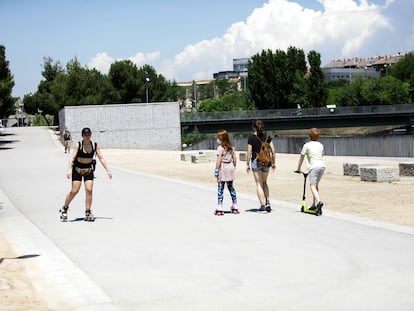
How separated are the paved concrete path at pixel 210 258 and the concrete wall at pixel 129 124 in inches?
1570

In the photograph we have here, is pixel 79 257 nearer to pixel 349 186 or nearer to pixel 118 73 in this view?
pixel 349 186

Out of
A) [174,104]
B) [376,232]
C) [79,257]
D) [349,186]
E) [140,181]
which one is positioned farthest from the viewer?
[174,104]

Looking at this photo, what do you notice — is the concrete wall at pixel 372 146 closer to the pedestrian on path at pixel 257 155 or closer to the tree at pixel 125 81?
the pedestrian on path at pixel 257 155

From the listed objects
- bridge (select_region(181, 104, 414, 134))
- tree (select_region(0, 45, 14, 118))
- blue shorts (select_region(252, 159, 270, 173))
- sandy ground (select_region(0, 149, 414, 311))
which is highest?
tree (select_region(0, 45, 14, 118))

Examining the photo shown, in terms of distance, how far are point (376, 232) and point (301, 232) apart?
42.2 inches

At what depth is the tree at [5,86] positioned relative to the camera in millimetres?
56812

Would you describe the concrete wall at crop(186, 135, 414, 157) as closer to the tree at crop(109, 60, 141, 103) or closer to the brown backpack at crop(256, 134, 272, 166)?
the brown backpack at crop(256, 134, 272, 166)

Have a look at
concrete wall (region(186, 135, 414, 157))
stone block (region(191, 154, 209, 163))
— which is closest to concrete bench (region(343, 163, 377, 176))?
stone block (region(191, 154, 209, 163))

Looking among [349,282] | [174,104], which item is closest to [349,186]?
[349,282]

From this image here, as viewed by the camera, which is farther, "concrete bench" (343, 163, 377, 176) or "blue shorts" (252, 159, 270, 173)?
"concrete bench" (343, 163, 377, 176)

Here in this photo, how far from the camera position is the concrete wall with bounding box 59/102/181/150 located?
5347 cm

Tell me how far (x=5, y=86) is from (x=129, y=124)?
441 inches

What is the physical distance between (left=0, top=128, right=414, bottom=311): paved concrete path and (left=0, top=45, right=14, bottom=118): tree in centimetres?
4499

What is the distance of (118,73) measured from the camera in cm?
8962
